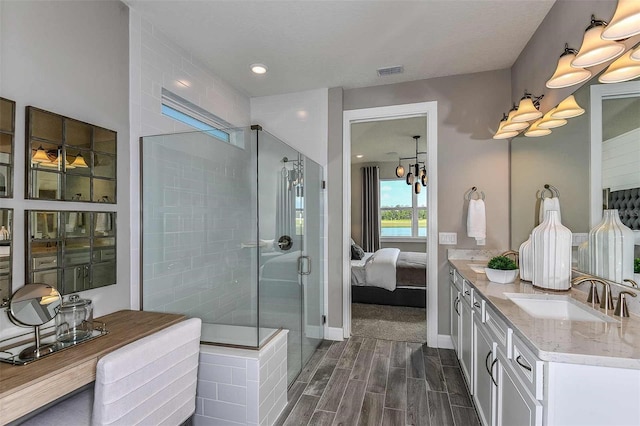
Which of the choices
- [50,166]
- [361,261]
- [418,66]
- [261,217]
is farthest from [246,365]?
[361,261]

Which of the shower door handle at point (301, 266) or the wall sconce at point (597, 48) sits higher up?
the wall sconce at point (597, 48)

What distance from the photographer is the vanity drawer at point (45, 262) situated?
1.50 meters

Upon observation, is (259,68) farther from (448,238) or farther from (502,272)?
(502,272)

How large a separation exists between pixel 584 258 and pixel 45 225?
9.49 feet

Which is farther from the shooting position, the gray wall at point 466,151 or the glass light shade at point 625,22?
the gray wall at point 466,151

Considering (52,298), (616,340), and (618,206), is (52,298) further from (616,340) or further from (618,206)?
(618,206)

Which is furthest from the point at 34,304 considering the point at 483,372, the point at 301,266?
the point at 483,372

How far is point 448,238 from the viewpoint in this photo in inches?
118

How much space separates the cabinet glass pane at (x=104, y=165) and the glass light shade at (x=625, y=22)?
257 cm

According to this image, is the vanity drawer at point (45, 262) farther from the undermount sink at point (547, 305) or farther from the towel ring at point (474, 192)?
the towel ring at point (474, 192)

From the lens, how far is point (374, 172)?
7.10 metres

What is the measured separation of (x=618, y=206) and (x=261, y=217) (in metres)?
1.89

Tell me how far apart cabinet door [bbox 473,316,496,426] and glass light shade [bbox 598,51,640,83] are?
1.36m

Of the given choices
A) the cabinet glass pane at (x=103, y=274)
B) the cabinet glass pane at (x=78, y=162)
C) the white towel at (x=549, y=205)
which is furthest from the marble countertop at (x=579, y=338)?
the cabinet glass pane at (x=78, y=162)
